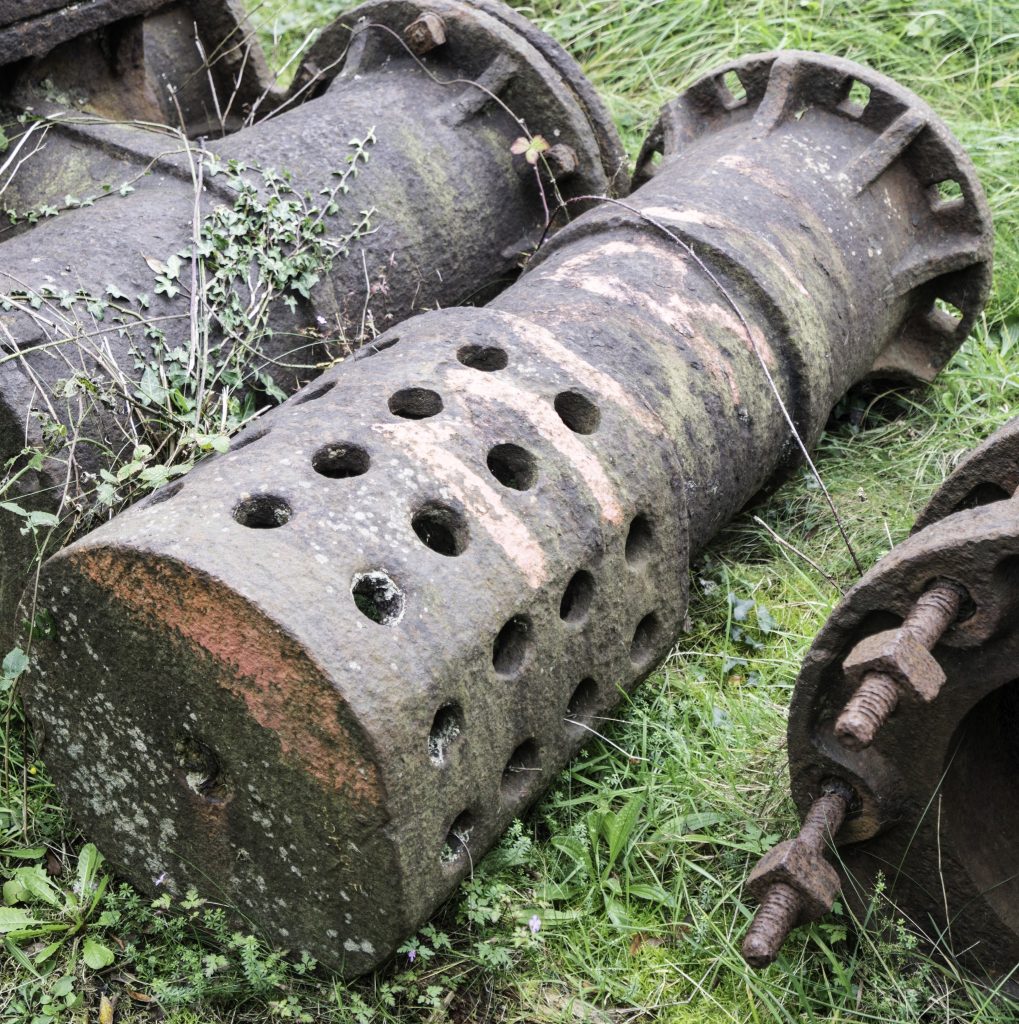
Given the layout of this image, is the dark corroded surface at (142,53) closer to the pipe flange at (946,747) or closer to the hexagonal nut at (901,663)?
the pipe flange at (946,747)

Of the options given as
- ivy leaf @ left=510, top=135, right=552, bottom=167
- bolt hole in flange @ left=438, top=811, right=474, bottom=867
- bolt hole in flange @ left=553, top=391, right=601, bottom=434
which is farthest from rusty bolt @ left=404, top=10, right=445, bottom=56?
bolt hole in flange @ left=438, top=811, right=474, bottom=867

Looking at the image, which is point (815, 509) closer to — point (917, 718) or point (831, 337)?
point (831, 337)

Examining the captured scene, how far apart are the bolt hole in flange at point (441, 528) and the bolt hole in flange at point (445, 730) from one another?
1.01 feet

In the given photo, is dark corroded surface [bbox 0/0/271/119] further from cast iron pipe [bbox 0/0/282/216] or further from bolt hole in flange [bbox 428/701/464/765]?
bolt hole in flange [bbox 428/701/464/765]

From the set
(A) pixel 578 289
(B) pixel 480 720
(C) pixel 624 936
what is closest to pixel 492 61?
(A) pixel 578 289

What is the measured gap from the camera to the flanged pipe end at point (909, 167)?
3965mm

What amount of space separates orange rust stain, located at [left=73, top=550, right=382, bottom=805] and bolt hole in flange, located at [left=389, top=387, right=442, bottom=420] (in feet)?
2.24

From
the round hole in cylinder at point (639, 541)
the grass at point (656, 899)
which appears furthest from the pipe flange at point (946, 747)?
the round hole in cylinder at point (639, 541)

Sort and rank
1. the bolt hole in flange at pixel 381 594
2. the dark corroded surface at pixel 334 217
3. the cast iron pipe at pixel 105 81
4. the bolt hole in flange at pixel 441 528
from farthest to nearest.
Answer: the cast iron pipe at pixel 105 81, the dark corroded surface at pixel 334 217, the bolt hole in flange at pixel 441 528, the bolt hole in flange at pixel 381 594

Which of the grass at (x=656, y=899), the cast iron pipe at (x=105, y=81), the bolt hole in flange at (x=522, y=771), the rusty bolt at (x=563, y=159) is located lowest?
the grass at (x=656, y=899)

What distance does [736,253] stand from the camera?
3.47m

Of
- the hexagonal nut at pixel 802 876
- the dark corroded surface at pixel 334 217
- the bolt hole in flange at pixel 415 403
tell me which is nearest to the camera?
the hexagonal nut at pixel 802 876

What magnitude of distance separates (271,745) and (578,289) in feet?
4.81

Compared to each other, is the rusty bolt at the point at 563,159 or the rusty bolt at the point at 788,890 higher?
the rusty bolt at the point at 563,159
